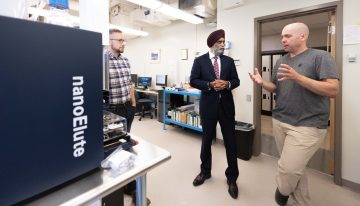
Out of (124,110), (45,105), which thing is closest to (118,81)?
(124,110)

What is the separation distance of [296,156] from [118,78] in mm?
1666

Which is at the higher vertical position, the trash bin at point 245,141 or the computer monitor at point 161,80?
the computer monitor at point 161,80

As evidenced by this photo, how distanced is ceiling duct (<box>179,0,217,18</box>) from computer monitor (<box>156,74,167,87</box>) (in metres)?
1.86

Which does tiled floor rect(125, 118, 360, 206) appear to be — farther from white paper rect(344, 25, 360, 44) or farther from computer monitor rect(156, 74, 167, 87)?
computer monitor rect(156, 74, 167, 87)

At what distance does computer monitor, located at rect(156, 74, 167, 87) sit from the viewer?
512 centimetres

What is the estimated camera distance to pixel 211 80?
204 centimetres

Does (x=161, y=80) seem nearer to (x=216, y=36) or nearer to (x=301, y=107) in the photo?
(x=216, y=36)

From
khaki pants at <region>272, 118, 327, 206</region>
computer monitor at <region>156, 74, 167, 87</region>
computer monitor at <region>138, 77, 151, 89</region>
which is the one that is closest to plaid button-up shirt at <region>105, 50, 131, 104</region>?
khaki pants at <region>272, 118, 327, 206</region>

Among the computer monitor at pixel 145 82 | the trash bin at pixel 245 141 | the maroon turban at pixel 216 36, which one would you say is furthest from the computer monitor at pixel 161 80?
the maroon turban at pixel 216 36

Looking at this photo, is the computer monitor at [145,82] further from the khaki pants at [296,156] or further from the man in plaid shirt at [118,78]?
the khaki pants at [296,156]

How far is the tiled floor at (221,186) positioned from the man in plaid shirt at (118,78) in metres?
0.81

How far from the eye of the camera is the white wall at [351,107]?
2.04 m

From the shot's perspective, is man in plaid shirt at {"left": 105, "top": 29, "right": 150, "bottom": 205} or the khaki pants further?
man in plaid shirt at {"left": 105, "top": 29, "right": 150, "bottom": 205}

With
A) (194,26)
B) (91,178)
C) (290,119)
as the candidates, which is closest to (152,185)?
(290,119)
